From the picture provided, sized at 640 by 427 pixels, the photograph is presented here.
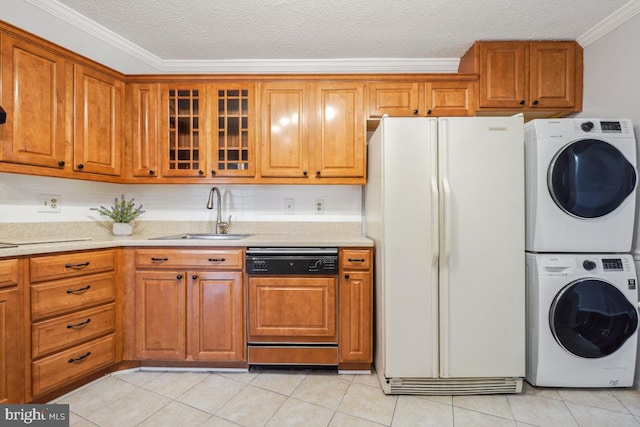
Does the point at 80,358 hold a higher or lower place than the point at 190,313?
lower

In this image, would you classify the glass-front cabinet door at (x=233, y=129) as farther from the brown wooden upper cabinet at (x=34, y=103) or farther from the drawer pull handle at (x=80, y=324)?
the drawer pull handle at (x=80, y=324)

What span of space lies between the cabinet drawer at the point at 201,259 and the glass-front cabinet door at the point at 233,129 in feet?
2.25

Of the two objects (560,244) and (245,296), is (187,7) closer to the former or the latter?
(245,296)

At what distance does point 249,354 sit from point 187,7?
2.40 m

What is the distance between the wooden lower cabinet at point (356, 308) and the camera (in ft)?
6.43

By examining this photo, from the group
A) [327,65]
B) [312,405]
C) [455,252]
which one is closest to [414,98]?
[327,65]

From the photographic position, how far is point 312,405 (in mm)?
1662

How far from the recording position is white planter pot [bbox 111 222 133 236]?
7.74 feet

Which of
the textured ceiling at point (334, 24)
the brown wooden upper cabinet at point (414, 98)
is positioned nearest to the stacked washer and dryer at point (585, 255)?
the brown wooden upper cabinet at point (414, 98)

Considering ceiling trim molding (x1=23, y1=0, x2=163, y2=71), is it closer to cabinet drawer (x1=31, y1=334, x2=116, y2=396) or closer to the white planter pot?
the white planter pot

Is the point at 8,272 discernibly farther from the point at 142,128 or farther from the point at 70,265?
the point at 142,128

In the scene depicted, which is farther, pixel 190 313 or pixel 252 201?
pixel 252 201

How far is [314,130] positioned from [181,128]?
112cm

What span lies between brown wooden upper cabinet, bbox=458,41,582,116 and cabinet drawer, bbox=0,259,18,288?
3262 millimetres
